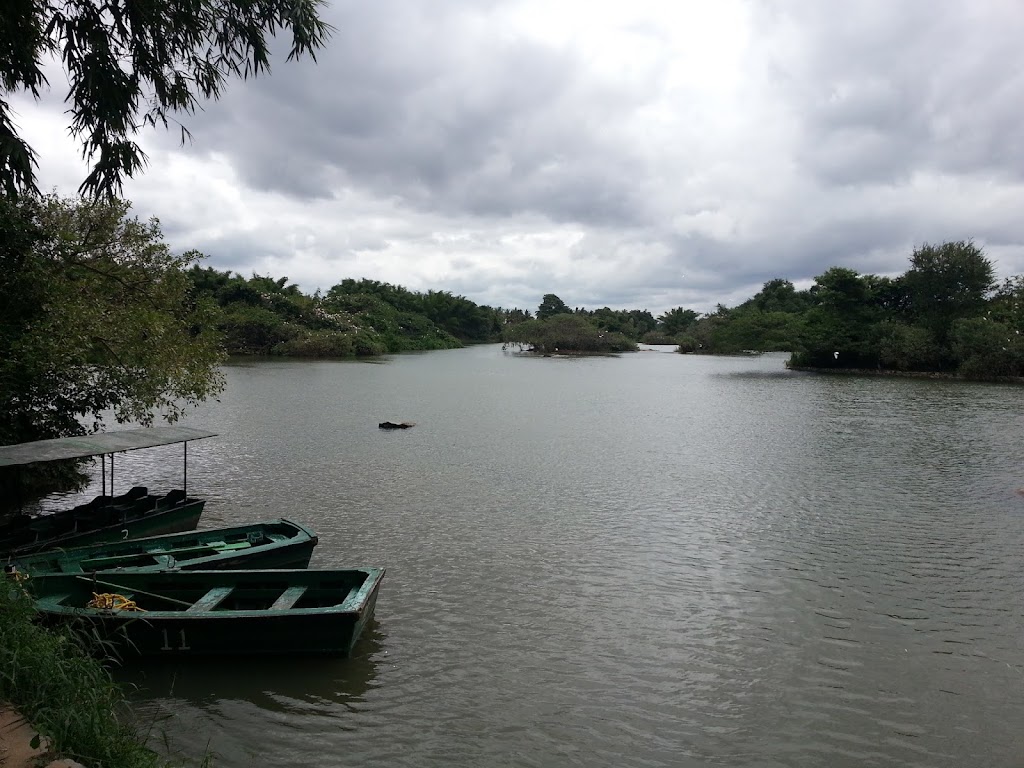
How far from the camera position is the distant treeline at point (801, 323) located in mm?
48531

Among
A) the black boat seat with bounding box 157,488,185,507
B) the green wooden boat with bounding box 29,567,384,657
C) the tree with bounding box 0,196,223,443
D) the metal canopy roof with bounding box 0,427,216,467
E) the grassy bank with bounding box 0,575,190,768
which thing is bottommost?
the green wooden boat with bounding box 29,567,384,657

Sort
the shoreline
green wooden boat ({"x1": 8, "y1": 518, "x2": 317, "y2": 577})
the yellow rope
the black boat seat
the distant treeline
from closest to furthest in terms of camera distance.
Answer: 1. the yellow rope
2. green wooden boat ({"x1": 8, "y1": 518, "x2": 317, "y2": 577})
3. the black boat seat
4. the shoreline
5. the distant treeline

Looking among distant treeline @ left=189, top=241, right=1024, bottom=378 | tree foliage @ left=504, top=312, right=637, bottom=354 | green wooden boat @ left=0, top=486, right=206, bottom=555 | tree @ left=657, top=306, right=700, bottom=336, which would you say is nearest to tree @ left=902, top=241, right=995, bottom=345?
distant treeline @ left=189, top=241, right=1024, bottom=378

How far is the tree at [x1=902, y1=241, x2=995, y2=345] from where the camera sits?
165 ft

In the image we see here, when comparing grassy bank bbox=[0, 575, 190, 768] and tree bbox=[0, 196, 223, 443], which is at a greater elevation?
tree bbox=[0, 196, 223, 443]

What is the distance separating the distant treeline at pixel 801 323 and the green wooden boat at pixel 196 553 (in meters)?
7.64

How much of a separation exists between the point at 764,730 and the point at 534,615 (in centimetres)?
323

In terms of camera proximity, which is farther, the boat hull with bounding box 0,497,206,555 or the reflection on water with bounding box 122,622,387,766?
the boat hull with bounding box 0,497,206,555

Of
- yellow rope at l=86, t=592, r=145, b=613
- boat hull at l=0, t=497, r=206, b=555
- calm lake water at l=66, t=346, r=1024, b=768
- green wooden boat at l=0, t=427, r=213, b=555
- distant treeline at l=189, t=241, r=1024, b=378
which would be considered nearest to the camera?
calm lake water at l=66, t=346, r=1024, b=768

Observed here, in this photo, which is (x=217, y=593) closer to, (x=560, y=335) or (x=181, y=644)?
(x=181, y=644)

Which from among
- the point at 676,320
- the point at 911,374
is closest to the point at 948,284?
the point at 911,374

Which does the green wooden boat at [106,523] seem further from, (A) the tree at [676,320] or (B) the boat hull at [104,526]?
(A) the tree at [676,320]

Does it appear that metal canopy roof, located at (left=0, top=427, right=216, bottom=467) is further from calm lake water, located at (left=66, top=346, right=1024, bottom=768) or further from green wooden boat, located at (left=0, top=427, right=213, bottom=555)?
calm lake water, located at (left=66, top=346, right=1024, bottom=768)

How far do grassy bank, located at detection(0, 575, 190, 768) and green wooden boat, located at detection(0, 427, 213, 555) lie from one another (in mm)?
4900
